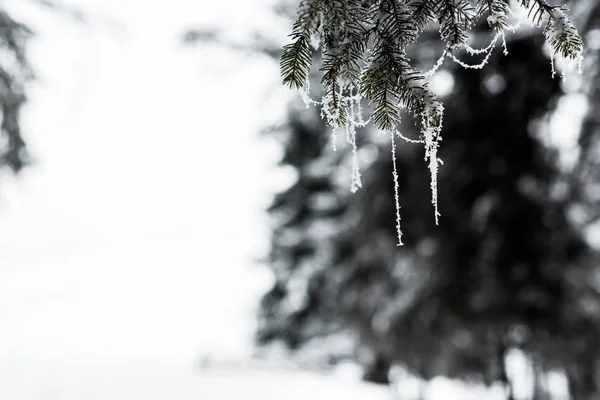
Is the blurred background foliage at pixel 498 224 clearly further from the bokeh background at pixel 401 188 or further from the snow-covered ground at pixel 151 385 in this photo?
the snow-covered ground at pixel 151 385

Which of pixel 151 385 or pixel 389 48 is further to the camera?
pixel 151 385

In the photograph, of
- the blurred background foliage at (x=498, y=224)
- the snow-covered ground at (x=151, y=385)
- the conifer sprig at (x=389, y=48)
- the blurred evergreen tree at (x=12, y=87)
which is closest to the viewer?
the conifer sprig at (x=389, y=48)

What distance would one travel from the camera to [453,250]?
5250 millimetres

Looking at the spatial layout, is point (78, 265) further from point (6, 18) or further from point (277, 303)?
point (6, 18)

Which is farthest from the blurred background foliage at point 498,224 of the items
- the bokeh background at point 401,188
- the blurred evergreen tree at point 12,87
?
the blurred evergreen tree at point 12,87

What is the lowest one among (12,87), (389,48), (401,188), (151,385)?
(151,385)

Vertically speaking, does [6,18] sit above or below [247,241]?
below

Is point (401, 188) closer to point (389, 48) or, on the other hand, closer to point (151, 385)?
point (389, 48)

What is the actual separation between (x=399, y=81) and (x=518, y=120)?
13.2 feet

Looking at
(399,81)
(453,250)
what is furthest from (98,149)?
(399,81)

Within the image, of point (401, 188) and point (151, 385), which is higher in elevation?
point (401, 188)

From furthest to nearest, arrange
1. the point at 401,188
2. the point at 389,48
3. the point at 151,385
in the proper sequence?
1. the point at 151,385
2. the point at 401,188
3. the point at 389,48

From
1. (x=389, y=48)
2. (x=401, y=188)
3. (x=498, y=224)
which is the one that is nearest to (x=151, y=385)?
(x=401, y=188)

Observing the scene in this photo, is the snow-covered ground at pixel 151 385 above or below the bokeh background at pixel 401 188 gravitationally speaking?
below
